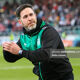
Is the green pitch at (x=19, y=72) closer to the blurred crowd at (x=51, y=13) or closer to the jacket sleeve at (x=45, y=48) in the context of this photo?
the jacket sleeve at (x=45, y=48)

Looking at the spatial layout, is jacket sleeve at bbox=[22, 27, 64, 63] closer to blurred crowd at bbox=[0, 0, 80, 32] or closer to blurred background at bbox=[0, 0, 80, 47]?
blurred background at bbox=[0, 0, 80, 47]

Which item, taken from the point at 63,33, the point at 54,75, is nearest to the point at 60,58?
the point at 54,75

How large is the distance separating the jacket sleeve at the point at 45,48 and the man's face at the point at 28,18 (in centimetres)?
26

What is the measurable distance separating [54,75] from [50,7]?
21.2 meters

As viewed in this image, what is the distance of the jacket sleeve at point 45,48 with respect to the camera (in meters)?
4.22

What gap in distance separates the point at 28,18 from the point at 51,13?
19.9m

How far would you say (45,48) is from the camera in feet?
13.9

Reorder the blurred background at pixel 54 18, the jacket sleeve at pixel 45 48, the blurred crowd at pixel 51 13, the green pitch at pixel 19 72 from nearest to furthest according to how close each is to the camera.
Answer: the jacket sleeve at pixel 45 48
the green pitch at pixel 19 72
the blurred background at pixel 54 18
the blurred crowd at pixel 51 13

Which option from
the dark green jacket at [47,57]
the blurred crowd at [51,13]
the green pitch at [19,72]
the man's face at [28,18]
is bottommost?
the green pitch at [19,72]

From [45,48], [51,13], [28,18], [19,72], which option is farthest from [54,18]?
[45,48]

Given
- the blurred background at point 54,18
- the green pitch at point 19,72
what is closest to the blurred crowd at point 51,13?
the blurred background at point 54,18

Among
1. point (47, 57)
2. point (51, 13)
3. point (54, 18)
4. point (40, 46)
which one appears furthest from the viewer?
point (51, 13)

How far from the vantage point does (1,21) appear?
24375 mm

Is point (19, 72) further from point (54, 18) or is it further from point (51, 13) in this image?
point (51, 13)
